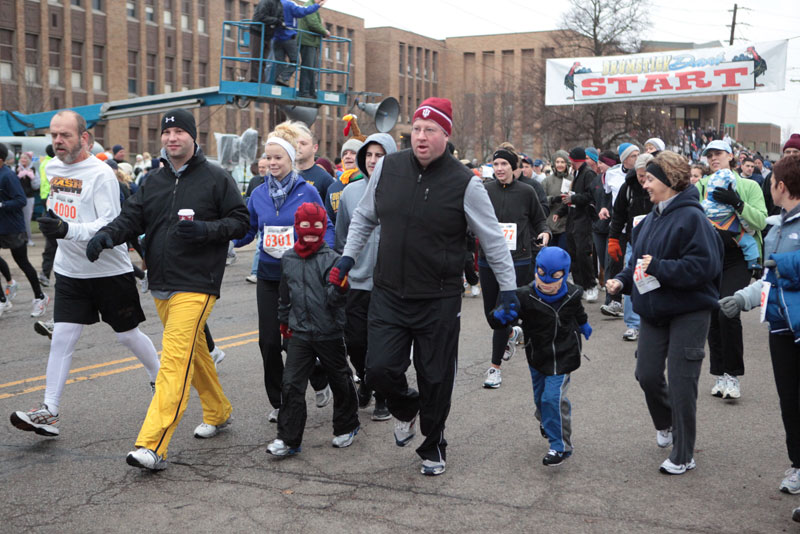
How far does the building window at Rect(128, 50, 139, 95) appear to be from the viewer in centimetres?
4881

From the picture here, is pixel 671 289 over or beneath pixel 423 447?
over

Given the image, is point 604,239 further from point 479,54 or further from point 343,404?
point 479,54

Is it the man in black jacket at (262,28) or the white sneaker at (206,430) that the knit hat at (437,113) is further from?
the man in black jacket at (262,28)

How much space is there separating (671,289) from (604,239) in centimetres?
636

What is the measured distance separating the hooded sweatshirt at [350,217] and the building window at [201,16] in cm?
5037

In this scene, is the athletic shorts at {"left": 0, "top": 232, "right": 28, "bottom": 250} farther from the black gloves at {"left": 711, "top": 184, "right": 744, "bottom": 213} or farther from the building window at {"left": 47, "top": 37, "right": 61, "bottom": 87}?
the building window at {"left": 47, "top": 37, "right": 61, "bottom": 87}

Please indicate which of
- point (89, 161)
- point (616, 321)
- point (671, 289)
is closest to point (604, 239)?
point (616, 321)

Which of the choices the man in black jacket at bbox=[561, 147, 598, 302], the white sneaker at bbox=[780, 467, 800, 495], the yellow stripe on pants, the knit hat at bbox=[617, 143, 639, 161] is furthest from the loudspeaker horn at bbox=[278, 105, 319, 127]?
the white sneaker at bbox=[780, 467, 800, 495]

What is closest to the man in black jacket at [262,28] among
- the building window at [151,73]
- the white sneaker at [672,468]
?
the white sneaker at [672,468]

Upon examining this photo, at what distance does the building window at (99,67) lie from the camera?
46625 millimetres

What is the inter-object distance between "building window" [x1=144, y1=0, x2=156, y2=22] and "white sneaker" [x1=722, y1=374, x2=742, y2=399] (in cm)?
4796

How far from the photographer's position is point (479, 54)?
285 ft

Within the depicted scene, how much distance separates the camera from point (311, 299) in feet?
18.0

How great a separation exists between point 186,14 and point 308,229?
50729 millimetres
